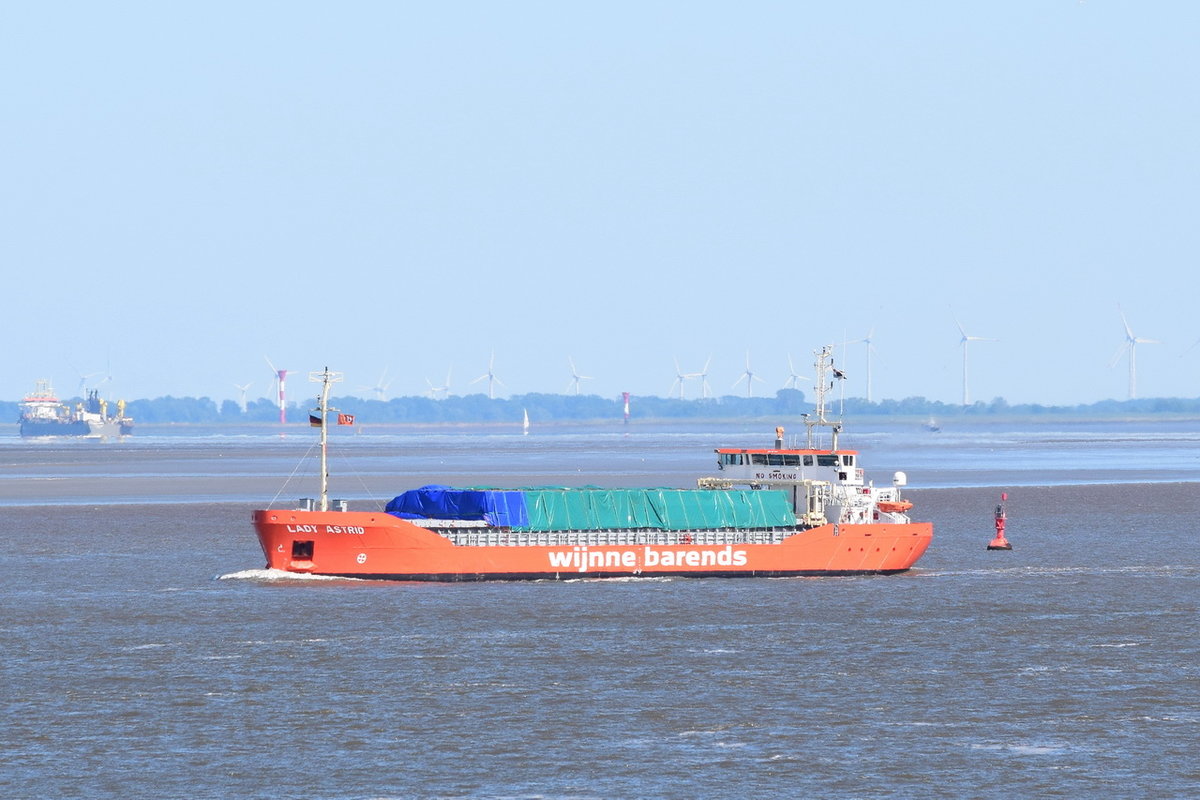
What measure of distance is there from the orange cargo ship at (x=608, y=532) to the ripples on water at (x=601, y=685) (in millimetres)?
1300

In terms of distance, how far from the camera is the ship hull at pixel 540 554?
69312 millimetres

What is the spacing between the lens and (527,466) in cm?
18562

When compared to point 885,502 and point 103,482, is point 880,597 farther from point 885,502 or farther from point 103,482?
point 103,482

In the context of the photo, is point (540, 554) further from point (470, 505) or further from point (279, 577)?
point (279, 577)

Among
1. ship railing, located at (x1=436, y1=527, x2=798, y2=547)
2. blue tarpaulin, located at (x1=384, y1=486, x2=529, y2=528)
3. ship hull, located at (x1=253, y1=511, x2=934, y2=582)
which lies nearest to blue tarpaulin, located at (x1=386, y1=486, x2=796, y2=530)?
blue tarpaulin, located at (x1=384, y1=486, x2=529, y2=528)

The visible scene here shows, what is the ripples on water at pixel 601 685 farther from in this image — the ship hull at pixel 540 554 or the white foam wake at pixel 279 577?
the ship hull at pixel 540 554

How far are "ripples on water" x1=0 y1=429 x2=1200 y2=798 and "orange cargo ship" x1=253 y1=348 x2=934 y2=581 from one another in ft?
4.26

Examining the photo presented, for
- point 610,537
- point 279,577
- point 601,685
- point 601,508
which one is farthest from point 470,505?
point 601,685

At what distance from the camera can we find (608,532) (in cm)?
7388

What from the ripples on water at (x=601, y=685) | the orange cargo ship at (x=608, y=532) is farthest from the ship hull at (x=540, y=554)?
the ripples on water at (x=601, y=685)

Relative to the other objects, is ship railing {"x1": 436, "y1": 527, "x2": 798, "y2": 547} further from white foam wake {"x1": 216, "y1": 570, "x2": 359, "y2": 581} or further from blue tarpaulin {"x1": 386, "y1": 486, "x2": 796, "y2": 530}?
white foam wake {"x1": 216, "y1": 570, "x2": 359, "y2": 581}

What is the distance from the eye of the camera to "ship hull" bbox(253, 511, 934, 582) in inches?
2729

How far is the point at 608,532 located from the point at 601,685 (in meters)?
27.0

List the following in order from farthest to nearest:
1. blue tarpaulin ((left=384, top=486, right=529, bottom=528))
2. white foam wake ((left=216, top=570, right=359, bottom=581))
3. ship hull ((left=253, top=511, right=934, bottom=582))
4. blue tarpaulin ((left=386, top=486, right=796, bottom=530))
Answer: blue tarpaulin ((left=386, top=486, right=796, bottom=530)), blue tarpaulin ((left=384, top=486, right=529, bottom=528)), white foam wake ((left=216, top=570, right=359, bottom=581)), ship hull ((left=253, top=511, right=934, bottom=582))
